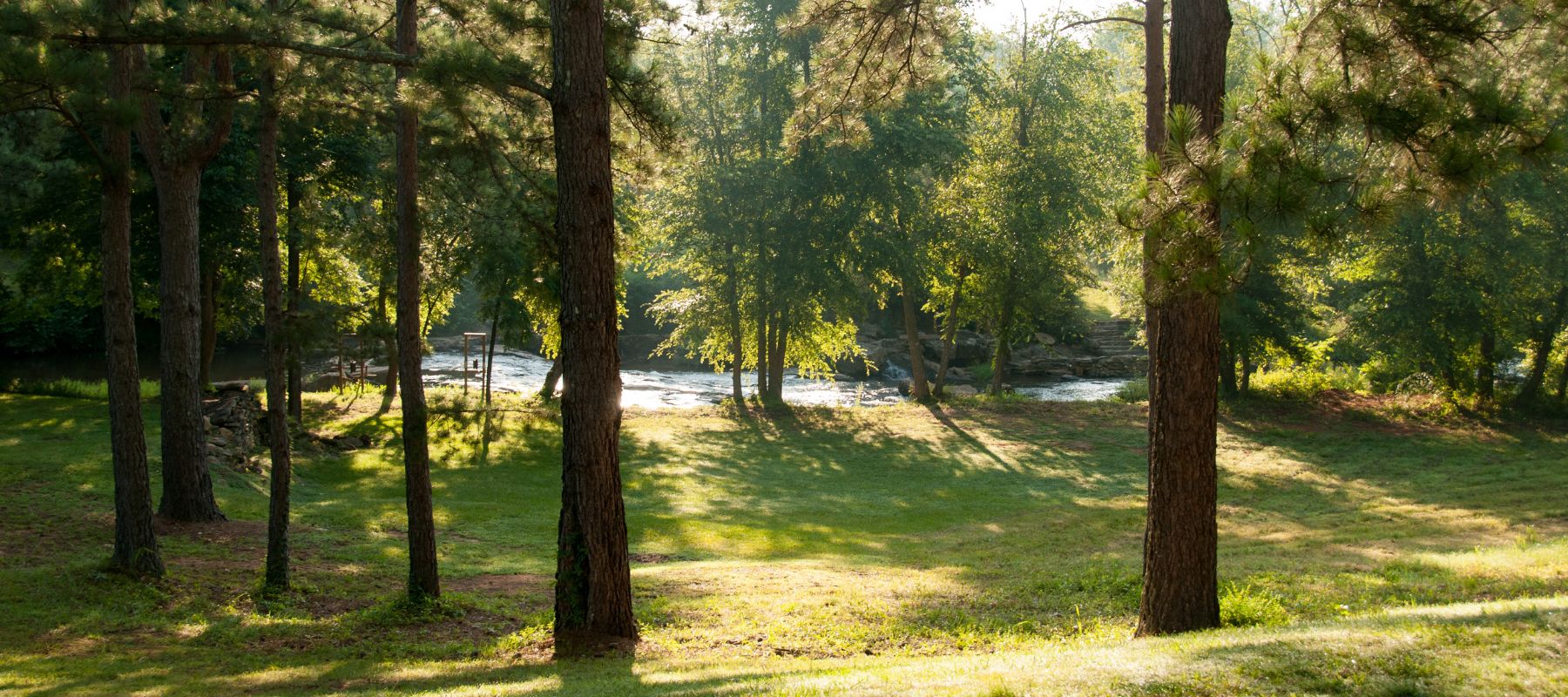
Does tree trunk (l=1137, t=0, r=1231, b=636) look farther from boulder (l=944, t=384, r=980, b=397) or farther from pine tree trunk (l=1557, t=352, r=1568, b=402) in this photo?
boulder (l=944, t=384, r=980, b=397)

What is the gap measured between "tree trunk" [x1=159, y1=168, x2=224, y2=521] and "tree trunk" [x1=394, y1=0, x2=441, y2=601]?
11.4 feet

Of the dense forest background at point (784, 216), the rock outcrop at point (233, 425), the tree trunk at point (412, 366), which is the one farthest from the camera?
the rock outcrop at point (233, 425)

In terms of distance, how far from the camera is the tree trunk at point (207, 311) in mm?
21469

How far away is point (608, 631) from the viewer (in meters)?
7.90

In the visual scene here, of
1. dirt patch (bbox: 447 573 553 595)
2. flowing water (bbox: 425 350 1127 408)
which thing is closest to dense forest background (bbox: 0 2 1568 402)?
flowing water (bbox: 425 350 1127 408)

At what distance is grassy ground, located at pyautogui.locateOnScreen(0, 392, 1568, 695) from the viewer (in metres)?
5.80

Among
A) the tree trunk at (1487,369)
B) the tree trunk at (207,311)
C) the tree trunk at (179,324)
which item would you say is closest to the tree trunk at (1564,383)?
the tree trunk at (1487,369)

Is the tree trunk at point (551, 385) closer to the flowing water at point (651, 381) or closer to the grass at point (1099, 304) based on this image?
the flowing water at point (651, 381)

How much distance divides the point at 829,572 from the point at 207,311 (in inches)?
671

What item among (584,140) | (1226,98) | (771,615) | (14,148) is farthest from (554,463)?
(1226,98)

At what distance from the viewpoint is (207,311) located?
72.0ft

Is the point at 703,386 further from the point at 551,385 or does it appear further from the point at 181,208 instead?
the point at 181,208

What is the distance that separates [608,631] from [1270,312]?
76.6 ft

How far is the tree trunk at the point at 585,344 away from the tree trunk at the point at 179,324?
6.20m
